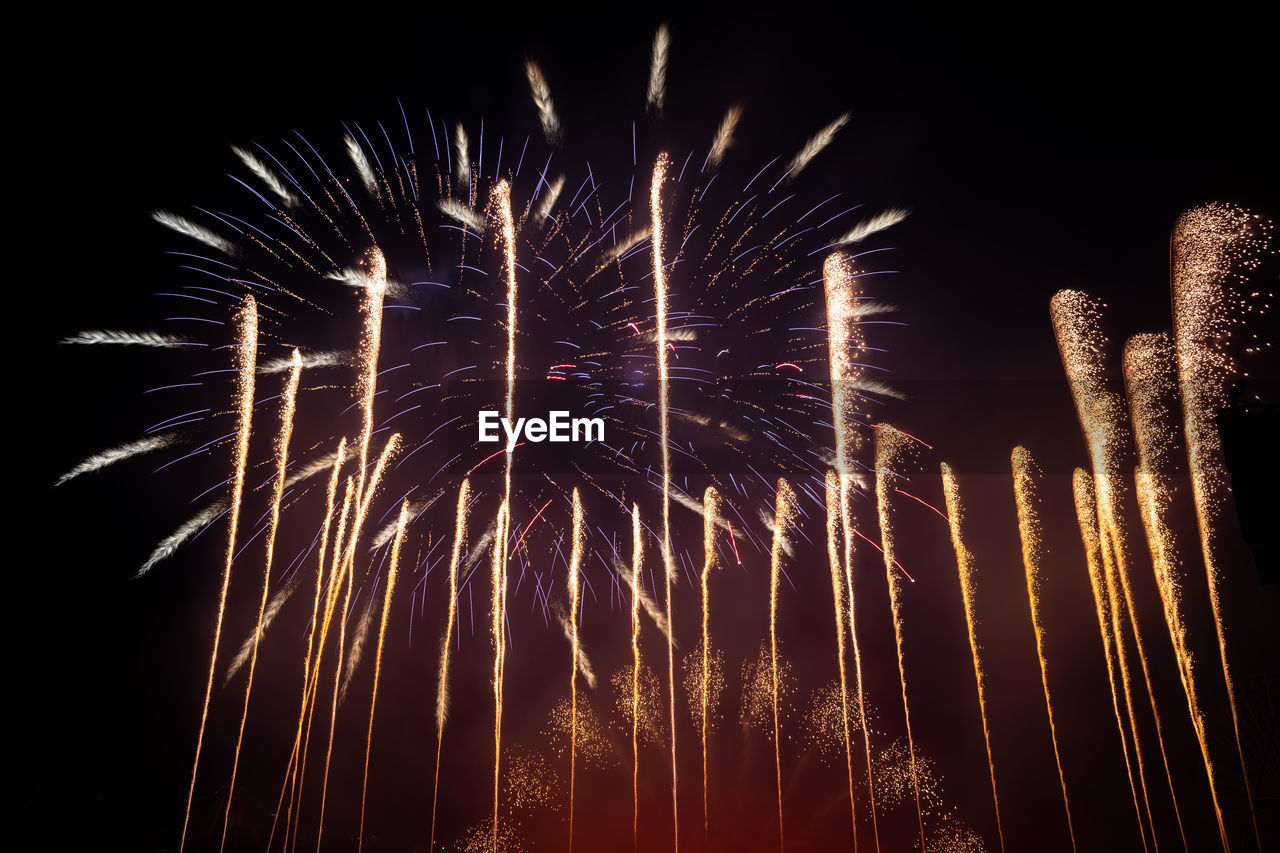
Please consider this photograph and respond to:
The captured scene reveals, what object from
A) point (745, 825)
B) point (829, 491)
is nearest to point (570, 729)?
point (745, 825)

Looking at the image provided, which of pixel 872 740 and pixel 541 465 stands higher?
pixel 541 465

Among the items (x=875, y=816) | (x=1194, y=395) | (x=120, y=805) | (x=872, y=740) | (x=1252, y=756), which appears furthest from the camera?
(x=872, y=740)

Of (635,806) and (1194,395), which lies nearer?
(1194,395)

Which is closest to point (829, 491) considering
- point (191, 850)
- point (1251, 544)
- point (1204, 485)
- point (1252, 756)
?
point (1204, 485)

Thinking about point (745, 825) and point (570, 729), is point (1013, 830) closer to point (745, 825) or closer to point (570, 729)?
point (745, 825)

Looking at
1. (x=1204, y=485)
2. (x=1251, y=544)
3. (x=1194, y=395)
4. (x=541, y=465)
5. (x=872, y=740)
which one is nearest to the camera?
(x=1251, y=544)

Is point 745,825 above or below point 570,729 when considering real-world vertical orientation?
below

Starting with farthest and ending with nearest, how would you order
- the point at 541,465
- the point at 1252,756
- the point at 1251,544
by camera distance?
the point at 1252,756, the point at 541,465, the point at 1251,544

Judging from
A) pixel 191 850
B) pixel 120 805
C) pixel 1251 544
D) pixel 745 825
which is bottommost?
pixel 745 825

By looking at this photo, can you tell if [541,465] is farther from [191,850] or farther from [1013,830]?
[1013,830]
